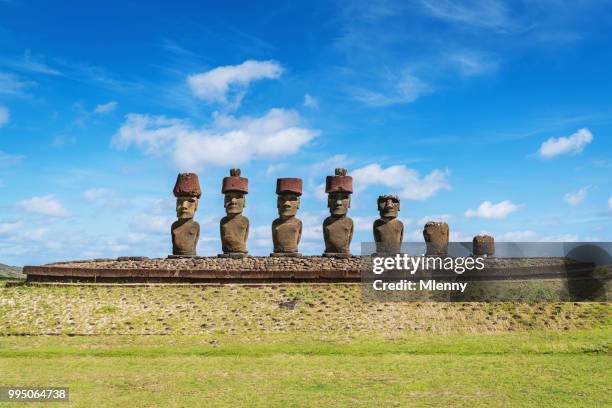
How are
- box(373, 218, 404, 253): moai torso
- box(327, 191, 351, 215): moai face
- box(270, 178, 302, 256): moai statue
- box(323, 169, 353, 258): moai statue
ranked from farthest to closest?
box(270, 178, 302, 256): moai statue, box(327, 191, 351, 215): moai face, box(323, 169, 353, 258): moai statue, box(373, 218, 404, 253): moai torso

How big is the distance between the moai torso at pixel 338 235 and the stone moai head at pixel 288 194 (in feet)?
4.30

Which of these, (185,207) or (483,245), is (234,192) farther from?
(483,245)

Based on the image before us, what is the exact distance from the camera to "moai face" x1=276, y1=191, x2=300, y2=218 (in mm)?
22125

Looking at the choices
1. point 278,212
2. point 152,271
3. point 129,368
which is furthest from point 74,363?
point 278,212

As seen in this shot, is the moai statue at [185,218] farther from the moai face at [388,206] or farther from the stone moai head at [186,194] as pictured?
the moai face at [388,206]

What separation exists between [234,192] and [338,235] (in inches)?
151

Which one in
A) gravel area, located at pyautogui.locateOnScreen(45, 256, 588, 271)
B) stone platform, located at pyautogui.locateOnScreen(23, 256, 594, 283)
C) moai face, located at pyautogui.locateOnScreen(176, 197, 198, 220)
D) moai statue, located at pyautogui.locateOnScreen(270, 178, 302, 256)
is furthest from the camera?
moai face, located at pyautogui.locateOnScreen(176, 197, 198, 220)

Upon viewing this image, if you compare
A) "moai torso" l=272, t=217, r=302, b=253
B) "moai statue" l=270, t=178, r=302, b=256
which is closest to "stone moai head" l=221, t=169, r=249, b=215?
"moai statue" l=270, t=178, r=302, b=256

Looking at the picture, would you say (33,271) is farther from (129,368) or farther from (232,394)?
(232,394)

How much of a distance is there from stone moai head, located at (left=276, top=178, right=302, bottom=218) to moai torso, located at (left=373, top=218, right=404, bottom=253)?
292 cm

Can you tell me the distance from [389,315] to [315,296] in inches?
87.7

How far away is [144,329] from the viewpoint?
1525cm

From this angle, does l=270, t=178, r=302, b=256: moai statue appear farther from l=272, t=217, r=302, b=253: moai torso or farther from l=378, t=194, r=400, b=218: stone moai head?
l=378, t=194, r=400, b=218: stone moai head

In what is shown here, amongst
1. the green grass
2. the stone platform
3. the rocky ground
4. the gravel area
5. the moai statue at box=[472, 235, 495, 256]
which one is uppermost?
the moai statue at box=[472, 235, 495, 256]
